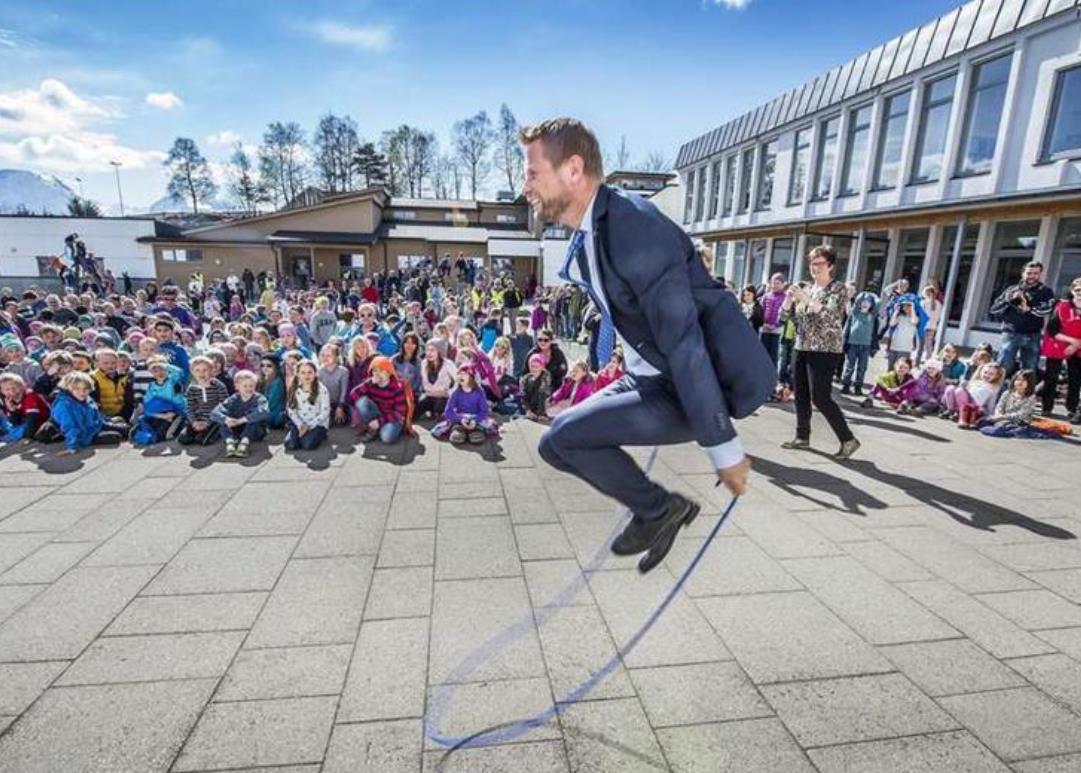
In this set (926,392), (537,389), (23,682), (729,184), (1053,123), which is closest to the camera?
(23,682)

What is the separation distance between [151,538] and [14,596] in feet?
2.80

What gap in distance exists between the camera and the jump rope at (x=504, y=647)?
2.33 metres

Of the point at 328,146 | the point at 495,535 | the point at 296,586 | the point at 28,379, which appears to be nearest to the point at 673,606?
the point at 495,535

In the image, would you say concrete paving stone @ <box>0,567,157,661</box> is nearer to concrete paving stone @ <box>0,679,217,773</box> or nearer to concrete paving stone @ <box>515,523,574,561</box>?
concrete paving stone @ <box>0,679,217,773</box>

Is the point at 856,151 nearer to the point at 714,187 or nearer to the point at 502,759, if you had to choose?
the point at 714,187

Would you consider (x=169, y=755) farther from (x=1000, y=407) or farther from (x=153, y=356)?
(x=1000, y=407)

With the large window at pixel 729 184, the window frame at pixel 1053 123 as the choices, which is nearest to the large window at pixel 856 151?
the window frame at pixel 1053 123

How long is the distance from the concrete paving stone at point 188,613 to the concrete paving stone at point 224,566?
82 millimetres

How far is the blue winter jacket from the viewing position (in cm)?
634

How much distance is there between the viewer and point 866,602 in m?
3.36

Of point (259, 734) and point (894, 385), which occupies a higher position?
point (894, 385)

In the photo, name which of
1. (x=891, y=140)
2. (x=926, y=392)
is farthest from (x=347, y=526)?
(x=891, y=140)

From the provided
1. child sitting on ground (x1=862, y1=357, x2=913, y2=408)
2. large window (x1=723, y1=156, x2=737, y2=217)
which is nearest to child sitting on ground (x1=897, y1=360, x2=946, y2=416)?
child sitting on ground (x1=862, y1=357, x2=913, y2=408)

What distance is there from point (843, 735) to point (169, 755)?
2.82m
